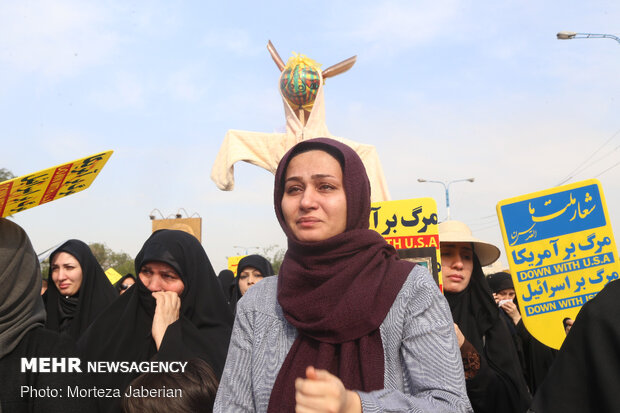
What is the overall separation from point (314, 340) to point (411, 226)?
2.55m

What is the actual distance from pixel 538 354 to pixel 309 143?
357 centimetres

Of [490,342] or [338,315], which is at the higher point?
[490,342]

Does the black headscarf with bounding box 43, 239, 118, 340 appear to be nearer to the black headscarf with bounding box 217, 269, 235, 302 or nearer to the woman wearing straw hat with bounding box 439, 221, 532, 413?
the woman wearing straw hat with bounding box 439, 221, 532, 413

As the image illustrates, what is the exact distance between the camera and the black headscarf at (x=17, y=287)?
2312 mm

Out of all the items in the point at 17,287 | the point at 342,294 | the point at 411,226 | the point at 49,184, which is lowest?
the point at 342,294

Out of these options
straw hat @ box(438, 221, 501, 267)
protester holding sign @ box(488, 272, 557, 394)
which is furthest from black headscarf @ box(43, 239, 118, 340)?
protester holding sign @ box(488, 272, 557, 394)

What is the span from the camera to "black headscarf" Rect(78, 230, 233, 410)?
314cm

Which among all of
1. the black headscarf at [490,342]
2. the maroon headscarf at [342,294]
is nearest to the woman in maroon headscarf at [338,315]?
the maroon headscarf at [342,294]

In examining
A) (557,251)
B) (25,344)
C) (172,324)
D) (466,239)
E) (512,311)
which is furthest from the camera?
(512,311)

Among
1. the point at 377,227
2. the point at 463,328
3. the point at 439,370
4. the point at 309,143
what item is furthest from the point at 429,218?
the point at 439,370

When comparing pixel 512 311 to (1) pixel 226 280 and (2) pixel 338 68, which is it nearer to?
(2) pixel 338 68

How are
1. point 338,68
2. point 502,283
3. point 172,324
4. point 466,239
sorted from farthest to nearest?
point 338,68 < point 502,283 < point 466,239 < point 172,324

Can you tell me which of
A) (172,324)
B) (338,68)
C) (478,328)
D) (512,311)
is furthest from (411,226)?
(338,68)

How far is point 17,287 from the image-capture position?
242cm
